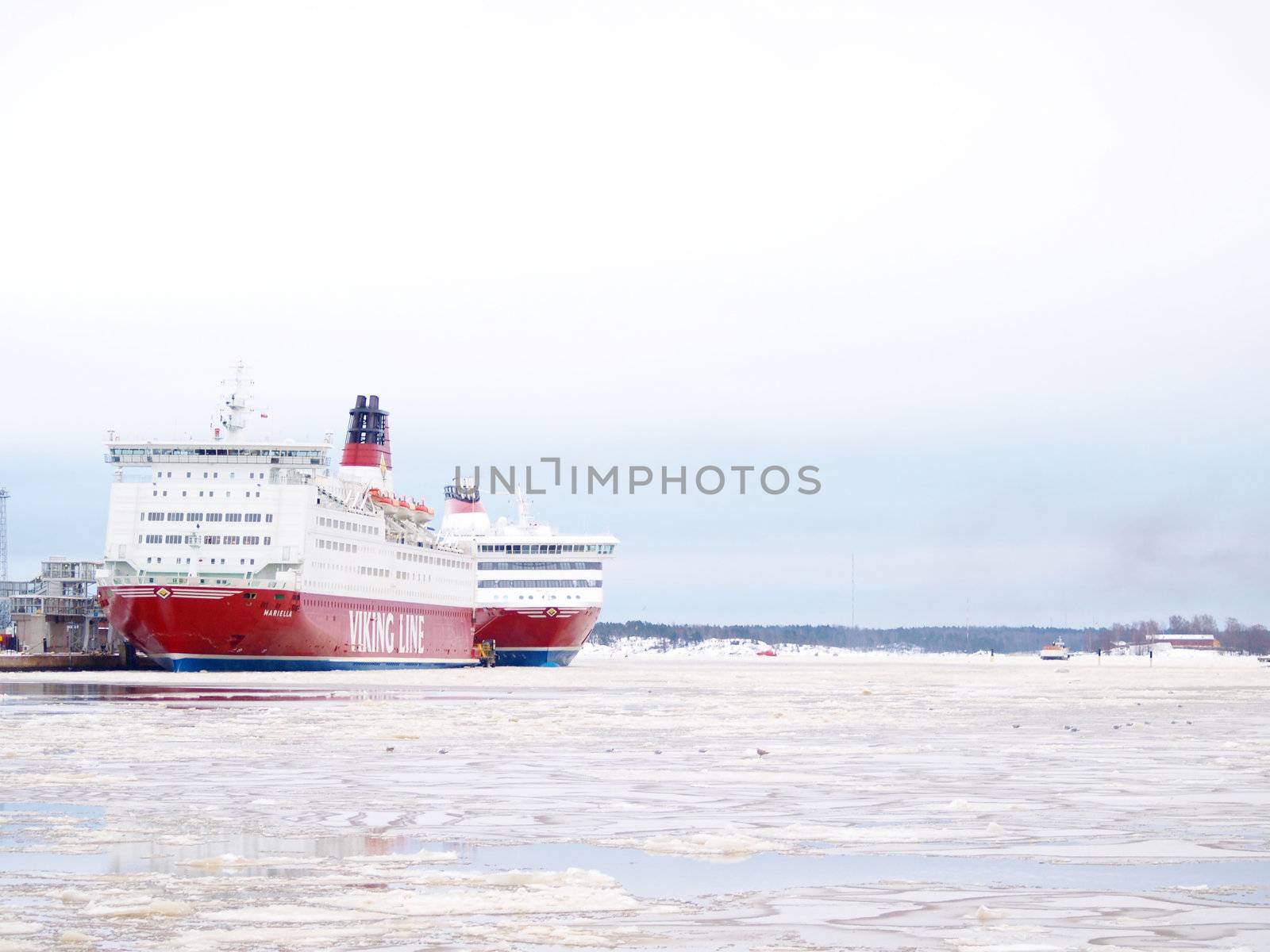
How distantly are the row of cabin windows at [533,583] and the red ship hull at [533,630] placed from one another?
137 centimetres

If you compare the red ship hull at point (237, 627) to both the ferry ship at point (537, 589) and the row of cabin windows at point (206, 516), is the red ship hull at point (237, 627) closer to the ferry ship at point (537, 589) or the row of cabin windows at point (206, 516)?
the row of cabin windows at point (206, 516)

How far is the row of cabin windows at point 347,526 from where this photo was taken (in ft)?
199

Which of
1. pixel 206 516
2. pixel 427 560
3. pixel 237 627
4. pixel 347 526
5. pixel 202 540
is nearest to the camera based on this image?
pixel 237 627

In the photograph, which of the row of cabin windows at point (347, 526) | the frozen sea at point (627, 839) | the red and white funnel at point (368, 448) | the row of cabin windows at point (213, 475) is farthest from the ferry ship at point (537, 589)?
the frozen sea at point (627, 839)

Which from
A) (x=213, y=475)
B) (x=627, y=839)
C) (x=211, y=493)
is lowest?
(x=627, y=839)

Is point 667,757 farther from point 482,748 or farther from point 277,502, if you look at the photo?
point 277,502

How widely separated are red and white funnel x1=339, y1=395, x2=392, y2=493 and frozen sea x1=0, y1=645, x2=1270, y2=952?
56011mm

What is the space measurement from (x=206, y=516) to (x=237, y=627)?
5445mm

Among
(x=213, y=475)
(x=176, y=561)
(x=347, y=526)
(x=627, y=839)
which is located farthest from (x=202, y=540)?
(x=627, y=839)

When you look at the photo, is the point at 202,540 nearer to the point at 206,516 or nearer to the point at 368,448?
the point at 206,516

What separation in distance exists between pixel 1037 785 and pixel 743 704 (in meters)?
18.6

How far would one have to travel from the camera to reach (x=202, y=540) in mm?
57688

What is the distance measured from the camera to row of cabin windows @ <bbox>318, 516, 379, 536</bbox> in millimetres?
60688

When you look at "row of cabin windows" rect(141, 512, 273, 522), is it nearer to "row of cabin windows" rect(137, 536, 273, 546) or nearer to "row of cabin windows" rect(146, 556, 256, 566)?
"row of cabin windows" rect(137, 536, 273, 546)
